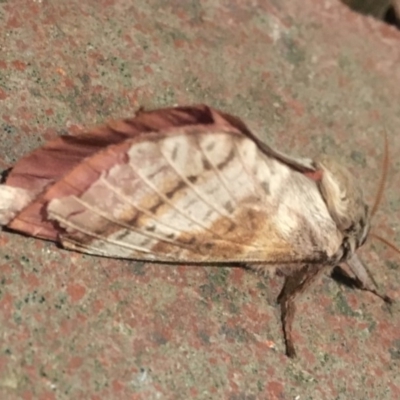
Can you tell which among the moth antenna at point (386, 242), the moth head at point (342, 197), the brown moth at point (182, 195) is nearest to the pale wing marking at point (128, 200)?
the brown moth at point (182, 195)

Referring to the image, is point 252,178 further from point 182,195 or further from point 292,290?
point 292,290

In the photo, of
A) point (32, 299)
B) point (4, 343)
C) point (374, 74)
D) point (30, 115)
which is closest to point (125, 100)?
point (30, 115)

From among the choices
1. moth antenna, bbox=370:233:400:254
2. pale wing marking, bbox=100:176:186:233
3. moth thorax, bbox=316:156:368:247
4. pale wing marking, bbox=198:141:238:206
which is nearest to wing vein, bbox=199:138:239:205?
pale wing marking, bbox=198:141:238:206

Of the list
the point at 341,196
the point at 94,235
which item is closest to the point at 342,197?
the point at 341,196

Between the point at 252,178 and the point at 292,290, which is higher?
the point at 252,178

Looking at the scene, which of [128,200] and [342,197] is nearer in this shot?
[128,200]

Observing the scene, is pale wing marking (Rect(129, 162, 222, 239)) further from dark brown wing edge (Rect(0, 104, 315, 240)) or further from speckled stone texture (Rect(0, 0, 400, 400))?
speckled stone texture (Rect(0, 0, 400, 400))
